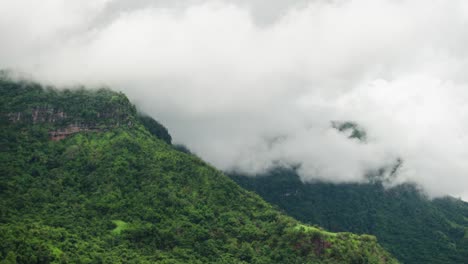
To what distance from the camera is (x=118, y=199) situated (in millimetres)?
154000

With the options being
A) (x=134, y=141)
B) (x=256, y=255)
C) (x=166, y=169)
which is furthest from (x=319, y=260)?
(x=134, y=141)

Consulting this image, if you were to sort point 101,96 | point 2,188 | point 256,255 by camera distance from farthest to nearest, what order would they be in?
point 101,96
point 256,255
point 2,188

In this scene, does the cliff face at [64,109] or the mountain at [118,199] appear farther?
the cliff face at [64,109]

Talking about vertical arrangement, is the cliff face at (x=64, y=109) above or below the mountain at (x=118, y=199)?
above

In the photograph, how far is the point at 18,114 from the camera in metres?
174

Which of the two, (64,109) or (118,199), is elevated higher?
(64,109)

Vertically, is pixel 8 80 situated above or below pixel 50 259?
above

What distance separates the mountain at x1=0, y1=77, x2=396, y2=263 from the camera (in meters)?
136

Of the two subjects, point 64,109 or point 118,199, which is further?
point 64,109

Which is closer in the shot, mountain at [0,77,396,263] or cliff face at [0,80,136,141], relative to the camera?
mountain at [0,77,396,263]

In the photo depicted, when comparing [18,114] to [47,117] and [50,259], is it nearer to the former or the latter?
[47,117]

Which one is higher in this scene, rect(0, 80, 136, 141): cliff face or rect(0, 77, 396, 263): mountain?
rect(0, 80, 136, 141): cliff face

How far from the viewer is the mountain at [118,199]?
5374 inches

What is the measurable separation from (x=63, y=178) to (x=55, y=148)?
15664 millimetres
